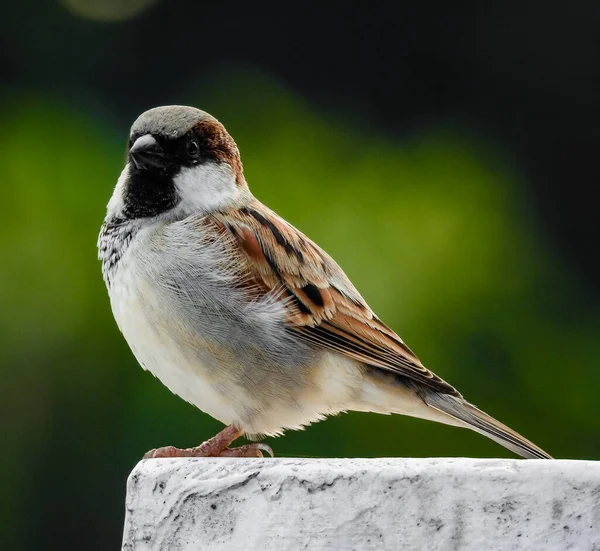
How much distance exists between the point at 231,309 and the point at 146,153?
39 cm

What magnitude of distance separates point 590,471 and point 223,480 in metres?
0.43

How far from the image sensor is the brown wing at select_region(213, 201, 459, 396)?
7.18 feet

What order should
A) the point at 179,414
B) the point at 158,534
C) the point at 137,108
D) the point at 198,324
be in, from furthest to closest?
the point at 137,108, the point at 179,414, the point at 198,324, the point at 158,534

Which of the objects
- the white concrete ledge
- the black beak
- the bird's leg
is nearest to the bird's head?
the black beak

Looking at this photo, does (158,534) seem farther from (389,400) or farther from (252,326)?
(389,400)

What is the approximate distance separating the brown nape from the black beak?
127 millimetres

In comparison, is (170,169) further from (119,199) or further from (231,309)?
(231,309)

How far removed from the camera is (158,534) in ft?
4.00

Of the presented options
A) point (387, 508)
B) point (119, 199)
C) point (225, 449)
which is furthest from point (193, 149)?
point (387, 508)

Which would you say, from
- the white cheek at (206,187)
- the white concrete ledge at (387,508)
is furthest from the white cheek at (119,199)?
the white concrete ledge at (387,508)

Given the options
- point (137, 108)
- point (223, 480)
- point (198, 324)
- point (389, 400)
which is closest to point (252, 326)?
point (198, 324)

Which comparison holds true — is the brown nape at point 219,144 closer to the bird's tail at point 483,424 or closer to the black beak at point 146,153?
the black beak at point 146,153

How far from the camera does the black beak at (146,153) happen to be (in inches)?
85.3

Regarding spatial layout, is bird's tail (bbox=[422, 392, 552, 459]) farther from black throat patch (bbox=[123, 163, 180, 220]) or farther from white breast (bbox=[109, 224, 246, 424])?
black throat patch (bbox=[123, 163, 180, 220])
